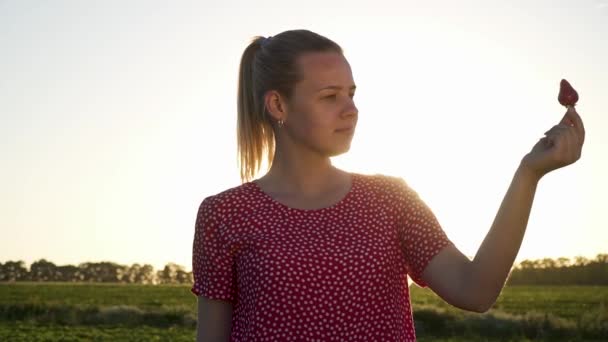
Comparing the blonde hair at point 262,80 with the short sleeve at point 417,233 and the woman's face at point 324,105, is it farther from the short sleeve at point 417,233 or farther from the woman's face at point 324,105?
the short sleeve at point 417,233

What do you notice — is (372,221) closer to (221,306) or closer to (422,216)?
(422,216)

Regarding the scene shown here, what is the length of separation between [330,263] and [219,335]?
1.41ft

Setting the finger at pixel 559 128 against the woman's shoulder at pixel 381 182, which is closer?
the finger at pixel 559 128

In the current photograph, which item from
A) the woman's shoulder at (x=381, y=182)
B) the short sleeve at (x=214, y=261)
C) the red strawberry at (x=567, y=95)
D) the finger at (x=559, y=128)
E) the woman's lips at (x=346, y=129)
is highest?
the red strawberry at (x=567, y=95)

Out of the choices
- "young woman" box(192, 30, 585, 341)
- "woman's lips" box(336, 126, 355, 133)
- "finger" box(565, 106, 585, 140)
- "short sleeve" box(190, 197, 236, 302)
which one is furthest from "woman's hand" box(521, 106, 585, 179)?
"short sleeve" box(190, 197, 236, 302)

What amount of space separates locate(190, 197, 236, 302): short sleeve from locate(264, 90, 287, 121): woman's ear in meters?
0.32

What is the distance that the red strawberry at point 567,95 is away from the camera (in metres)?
1.89

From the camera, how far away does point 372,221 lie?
241 centimetres

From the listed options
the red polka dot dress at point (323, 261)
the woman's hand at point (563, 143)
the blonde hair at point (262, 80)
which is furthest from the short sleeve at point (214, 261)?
the woman's hand at point (563, 143)

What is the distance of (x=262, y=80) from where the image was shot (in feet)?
8.68

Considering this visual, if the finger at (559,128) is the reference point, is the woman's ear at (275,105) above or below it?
above

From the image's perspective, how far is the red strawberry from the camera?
6.20 feet

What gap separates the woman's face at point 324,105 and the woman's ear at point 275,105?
1.5 inches

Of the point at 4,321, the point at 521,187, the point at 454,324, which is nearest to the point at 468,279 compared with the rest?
the point at 521,187
